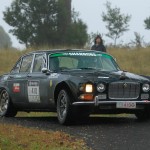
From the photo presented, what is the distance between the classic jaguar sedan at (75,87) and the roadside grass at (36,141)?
122cm

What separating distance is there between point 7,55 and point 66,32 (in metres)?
6.37

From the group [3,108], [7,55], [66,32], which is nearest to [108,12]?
[66,32]

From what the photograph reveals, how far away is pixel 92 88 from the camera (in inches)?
380

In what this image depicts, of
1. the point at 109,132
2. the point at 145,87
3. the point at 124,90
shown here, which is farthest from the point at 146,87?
the point at 109,132

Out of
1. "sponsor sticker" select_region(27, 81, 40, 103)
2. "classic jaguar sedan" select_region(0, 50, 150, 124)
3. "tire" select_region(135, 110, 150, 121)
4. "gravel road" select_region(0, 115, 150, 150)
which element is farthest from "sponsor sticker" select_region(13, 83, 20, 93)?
"tire" select_region(135, 110, 150, 121)

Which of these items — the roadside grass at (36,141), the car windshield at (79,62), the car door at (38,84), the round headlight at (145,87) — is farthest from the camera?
the car windshield at (79,62)

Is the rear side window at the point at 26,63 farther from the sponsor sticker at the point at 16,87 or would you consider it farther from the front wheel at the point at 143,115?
the front wheel at the point at 143,115

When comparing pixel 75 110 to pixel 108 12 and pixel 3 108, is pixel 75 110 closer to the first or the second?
pixel 3 108

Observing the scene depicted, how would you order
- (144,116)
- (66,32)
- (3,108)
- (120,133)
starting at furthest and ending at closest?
(66,32) → (3,108) → (144,116) → (120,133)

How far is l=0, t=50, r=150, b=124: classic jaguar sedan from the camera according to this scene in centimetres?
966

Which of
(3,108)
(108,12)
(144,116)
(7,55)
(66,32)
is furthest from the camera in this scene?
(108,12)

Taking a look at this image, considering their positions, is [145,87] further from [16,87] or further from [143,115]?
[16,87]

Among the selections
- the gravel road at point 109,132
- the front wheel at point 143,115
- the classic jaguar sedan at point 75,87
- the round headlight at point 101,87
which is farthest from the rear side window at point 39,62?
the front wheel at point 143,115

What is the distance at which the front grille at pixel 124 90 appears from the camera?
32.0 ft
